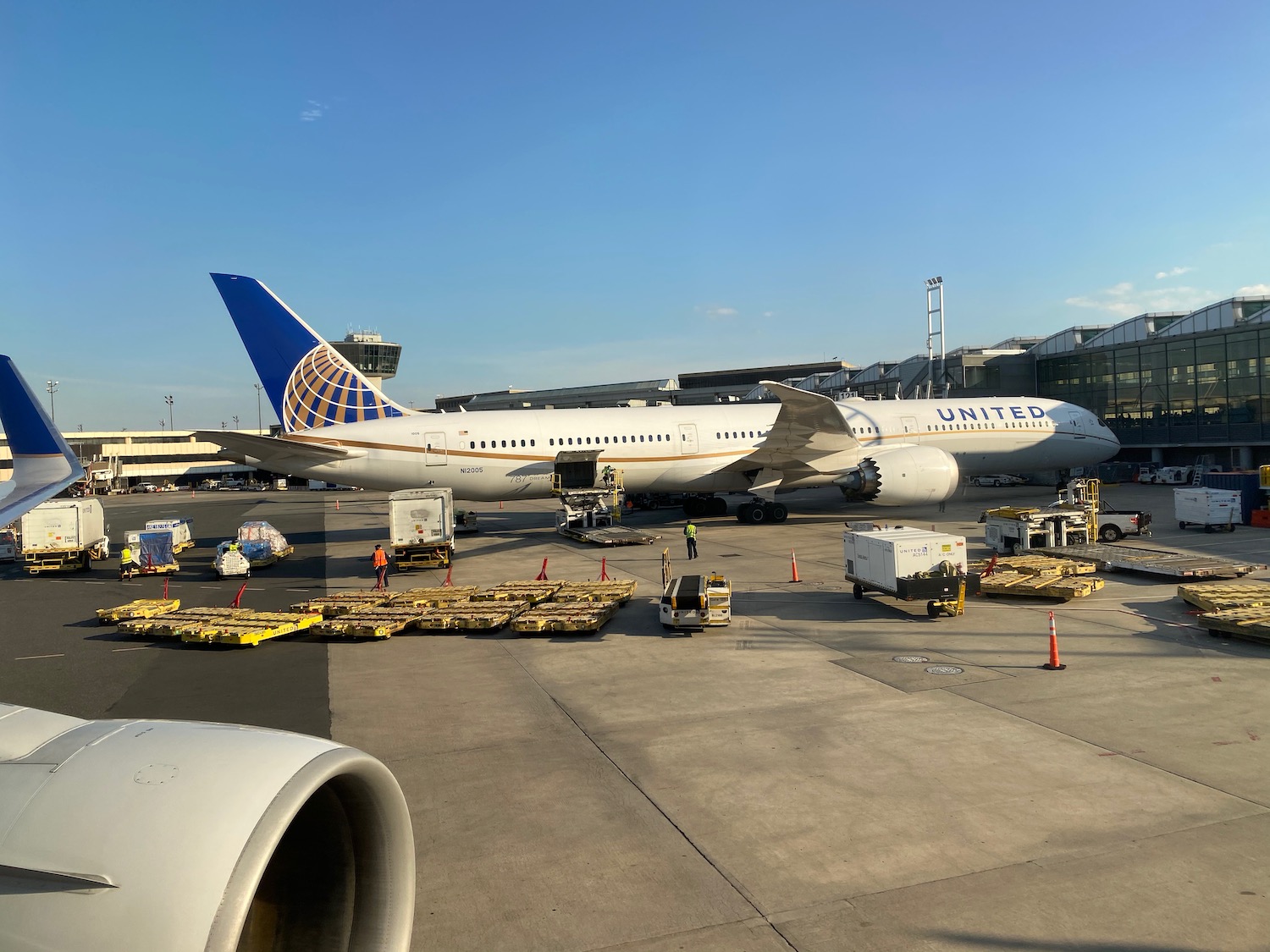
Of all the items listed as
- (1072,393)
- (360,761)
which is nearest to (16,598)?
(360,761)

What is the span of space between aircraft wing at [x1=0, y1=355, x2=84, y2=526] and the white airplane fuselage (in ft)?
64.8

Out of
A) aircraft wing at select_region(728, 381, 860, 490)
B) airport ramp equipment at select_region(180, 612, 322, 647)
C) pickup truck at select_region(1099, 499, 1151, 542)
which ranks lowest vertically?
airport ramp equipment at select_region(180, 612, 322, 647)

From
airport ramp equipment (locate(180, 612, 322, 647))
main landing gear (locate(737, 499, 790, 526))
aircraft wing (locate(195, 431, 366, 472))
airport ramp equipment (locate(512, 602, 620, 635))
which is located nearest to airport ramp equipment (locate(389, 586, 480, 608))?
airport ramp equipment (locate(180, 612, 322, 647))

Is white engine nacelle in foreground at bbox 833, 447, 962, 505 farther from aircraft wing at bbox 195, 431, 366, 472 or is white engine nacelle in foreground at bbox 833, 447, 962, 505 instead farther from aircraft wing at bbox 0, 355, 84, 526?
aircraft wing at bbox 0, 355, 84, 526

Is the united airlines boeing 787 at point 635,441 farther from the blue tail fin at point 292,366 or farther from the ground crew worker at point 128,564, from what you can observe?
the ground crew worker at point 128,564

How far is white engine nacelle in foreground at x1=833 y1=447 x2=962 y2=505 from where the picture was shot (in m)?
27.5

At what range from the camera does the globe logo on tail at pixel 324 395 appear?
2705 cm

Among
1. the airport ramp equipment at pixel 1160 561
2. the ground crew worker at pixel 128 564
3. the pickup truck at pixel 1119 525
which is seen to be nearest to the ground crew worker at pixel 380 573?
the ground crew worker at pixel 128 564

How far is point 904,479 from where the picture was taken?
2742cm

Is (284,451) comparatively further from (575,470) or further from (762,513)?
(762,513)

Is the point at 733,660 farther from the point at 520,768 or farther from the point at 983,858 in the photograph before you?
the point at 983,858

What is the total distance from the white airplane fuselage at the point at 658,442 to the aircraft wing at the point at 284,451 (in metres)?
0.18

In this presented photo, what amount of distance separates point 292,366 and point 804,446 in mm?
17835

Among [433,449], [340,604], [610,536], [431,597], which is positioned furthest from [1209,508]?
[340,604]
